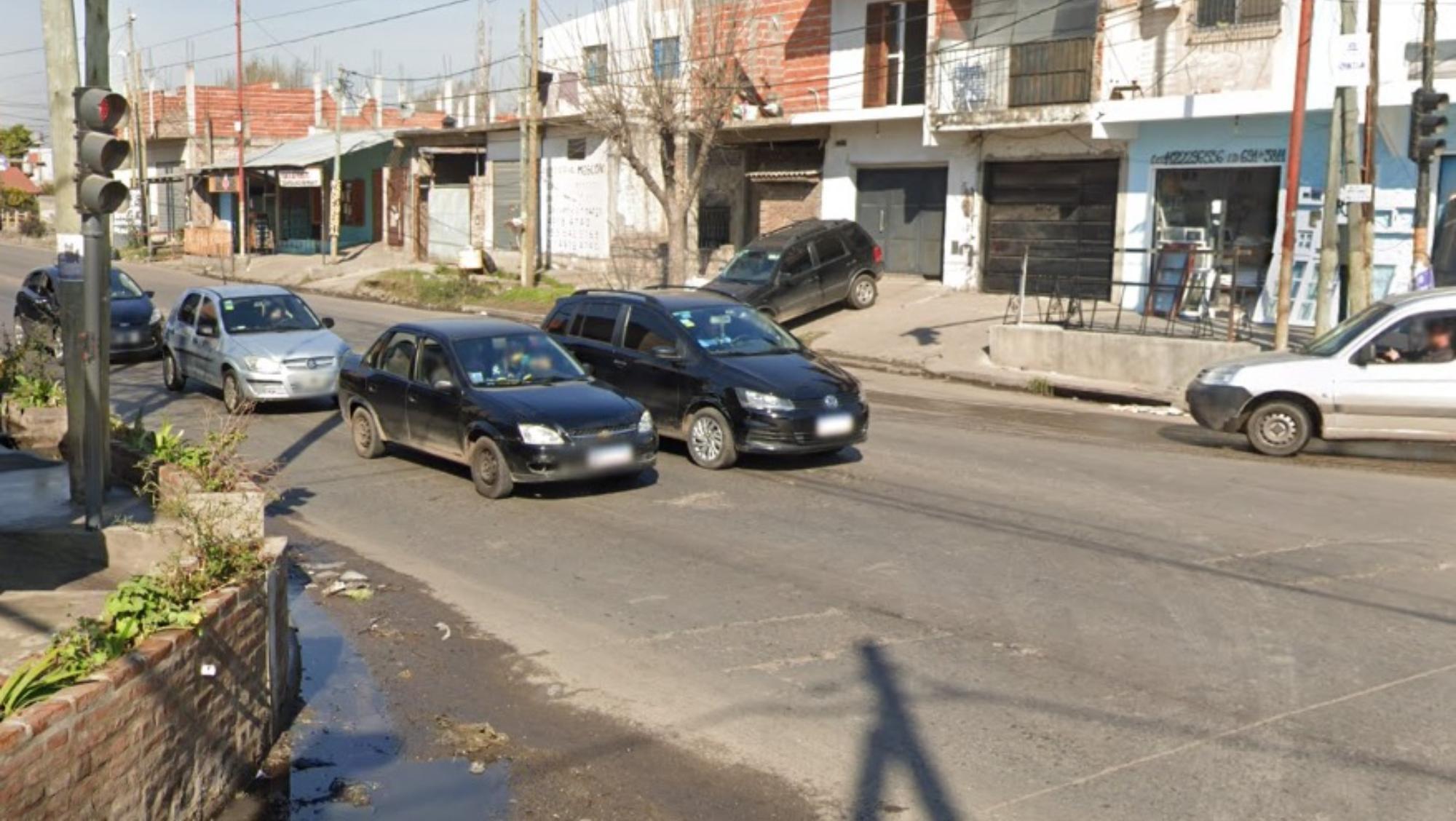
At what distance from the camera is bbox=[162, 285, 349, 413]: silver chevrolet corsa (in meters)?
16.3

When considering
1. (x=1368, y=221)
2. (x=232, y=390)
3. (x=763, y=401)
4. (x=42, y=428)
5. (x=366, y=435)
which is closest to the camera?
(x=42, y=428)

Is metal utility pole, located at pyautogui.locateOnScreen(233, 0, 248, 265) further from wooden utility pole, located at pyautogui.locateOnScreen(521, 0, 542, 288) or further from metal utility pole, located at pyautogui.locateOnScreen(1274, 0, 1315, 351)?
metal utility pole, located at pyautogui.locateOnScreen(1274, 0, 1315, 351)

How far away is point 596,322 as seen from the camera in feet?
47.7

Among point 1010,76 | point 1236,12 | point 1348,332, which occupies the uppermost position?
point 1236,12

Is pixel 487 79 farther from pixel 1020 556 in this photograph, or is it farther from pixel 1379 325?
pixel 1020 556

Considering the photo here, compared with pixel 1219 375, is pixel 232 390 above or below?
below

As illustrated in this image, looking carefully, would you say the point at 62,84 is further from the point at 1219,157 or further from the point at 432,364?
the point at 1219,157

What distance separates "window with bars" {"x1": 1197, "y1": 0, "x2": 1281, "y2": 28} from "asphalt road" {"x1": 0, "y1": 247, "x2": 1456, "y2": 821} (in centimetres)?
1233

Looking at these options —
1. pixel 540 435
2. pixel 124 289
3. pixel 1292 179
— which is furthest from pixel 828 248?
pixel 540 435

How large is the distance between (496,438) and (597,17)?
29312 mm

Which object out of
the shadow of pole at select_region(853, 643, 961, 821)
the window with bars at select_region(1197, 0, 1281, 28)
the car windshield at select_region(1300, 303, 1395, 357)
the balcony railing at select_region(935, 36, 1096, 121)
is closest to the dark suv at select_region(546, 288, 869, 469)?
the car windshield at select_region(1300, 303, 1395, 357)

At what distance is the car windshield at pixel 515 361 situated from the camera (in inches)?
486

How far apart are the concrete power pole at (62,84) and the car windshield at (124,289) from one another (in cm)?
1271

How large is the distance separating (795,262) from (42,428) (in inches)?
667
